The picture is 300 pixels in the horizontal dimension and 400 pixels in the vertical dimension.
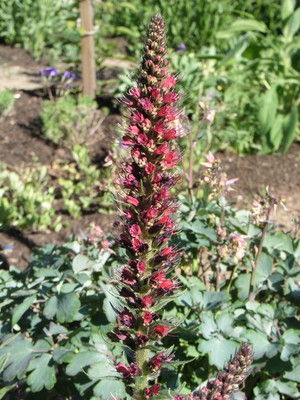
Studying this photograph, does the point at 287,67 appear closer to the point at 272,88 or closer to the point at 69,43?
the point at 272,88

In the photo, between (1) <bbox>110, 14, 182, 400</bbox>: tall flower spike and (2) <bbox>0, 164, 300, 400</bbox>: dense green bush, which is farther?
(2) <bbox>0, 164, 300, 400</bbox>: dense green bush

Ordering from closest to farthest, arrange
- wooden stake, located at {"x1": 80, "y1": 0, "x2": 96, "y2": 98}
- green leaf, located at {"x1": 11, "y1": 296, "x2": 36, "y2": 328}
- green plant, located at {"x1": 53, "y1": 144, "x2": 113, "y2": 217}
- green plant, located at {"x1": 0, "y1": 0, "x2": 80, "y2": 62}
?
1. green leaf, located at {"x1": 11, "y1": 296, "x2": 36, "y2": 328}
2. green plant, located at {"x1": 53, "y1": 144, "x2": 113, "y2": 217}
3. wooden stake, located at {"x1": 80, "y1": 0, "x2": 96, "y2": 98}
4. green plant, located at {"x1": 0, "y1": 0, "x2": 80, "y2": 62}

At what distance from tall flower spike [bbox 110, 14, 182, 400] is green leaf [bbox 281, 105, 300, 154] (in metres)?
3.94

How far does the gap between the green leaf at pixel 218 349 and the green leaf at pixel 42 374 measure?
0.57 metres

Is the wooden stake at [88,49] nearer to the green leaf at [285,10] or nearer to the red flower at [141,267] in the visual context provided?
the green leaf at [285,10]

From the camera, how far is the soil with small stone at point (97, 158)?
4547 mm

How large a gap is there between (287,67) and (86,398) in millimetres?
4136

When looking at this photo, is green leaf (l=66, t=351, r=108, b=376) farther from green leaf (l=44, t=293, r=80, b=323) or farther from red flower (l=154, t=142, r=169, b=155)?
red flower (l=154, t=142, r=169, b=155)

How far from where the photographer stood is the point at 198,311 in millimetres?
2553

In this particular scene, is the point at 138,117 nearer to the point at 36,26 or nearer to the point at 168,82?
the point at 168,82

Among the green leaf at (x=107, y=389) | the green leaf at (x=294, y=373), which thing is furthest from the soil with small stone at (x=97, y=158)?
the green leaf at (x=294, y=373)

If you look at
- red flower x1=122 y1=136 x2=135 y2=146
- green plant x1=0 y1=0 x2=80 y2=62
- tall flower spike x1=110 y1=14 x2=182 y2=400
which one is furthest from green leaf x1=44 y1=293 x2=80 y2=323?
green plant x1=0 y1=0 x2=80 y2=62

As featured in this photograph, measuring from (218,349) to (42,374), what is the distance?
0.67 m

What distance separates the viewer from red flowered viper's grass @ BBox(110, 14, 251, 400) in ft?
5.25
